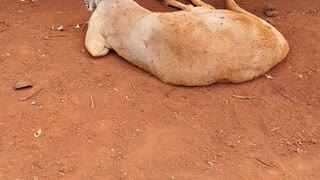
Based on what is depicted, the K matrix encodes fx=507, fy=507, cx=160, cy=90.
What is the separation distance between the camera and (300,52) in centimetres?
477

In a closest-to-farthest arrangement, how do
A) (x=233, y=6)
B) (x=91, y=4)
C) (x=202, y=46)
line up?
(x=202, y=46) < (x=233, y=6) < (x=91, y=4)

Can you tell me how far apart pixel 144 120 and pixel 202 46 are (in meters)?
0.80

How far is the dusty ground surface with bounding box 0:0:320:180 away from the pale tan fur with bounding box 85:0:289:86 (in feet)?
0.40

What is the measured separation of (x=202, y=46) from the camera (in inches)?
168

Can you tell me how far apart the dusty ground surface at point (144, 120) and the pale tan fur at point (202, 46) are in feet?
0.40

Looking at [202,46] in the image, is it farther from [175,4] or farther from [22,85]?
[22,85]

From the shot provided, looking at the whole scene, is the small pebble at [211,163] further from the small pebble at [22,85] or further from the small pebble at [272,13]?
the small pebble at [272,13]

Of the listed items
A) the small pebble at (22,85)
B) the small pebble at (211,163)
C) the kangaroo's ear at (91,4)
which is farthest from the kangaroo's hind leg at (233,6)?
the small pebble at (22,85)

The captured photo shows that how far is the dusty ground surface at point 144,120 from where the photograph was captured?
3668 millimetres

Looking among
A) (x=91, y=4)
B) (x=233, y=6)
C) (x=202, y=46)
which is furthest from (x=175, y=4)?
(x=202, y=46)

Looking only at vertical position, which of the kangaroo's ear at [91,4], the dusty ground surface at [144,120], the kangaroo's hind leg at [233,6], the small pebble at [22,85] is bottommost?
the small pebble at [22,85]

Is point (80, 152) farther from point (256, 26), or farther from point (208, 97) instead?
point (256, 26)

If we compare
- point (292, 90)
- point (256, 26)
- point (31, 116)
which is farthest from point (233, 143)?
point (31, 116)

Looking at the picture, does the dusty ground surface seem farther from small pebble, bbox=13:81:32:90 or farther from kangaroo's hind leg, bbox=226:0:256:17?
kangaroo's hind leg, bbox=226:0:256:17
